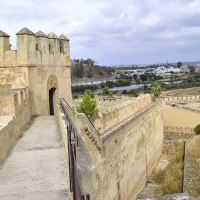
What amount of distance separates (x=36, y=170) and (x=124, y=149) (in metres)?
6.23

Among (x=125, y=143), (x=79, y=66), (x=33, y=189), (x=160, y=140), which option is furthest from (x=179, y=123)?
(x=79, y=66)

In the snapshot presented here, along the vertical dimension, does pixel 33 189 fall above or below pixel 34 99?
below

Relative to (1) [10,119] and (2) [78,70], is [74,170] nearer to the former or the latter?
(1) [10,119]

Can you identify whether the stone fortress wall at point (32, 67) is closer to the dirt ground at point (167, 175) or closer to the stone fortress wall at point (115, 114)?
the stone fortress wall at point (115, 114)

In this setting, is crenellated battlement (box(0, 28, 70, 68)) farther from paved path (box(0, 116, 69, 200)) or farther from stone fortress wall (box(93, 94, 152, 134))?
paved path (box(0, 116, 69, 200))

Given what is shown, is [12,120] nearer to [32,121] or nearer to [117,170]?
[32,121]

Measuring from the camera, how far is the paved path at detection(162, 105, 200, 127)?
81.6 feet

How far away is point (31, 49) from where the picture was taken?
896cm

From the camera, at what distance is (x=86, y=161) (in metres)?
2.90

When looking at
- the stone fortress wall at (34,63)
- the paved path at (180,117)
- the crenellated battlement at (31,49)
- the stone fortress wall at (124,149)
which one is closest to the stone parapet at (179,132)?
the paved path at (180,117)

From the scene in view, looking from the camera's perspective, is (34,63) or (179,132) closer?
(34,63)

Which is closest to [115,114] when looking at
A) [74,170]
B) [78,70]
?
[74,170]

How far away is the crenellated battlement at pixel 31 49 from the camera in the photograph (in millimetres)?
8797

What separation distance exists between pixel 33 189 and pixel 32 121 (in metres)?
4.63
